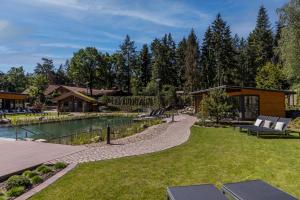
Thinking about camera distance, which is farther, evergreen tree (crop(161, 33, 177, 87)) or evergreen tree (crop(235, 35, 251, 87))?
evergreen tree (crop(161, 33, 177, 87))

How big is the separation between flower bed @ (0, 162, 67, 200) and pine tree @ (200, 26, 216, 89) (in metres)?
47.1

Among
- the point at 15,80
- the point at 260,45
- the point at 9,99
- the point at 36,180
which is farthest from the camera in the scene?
the point at 15,80

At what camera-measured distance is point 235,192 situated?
402 cm

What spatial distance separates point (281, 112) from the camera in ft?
80.4

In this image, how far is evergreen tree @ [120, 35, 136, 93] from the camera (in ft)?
207

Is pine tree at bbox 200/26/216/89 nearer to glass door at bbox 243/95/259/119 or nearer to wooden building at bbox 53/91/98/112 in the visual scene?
wooden building at bbox 53/91/98/112

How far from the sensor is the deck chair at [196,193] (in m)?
3.85

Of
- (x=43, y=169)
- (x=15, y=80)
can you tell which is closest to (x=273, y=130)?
(x=43, y=169)

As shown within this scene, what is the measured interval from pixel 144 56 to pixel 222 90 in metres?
43.9

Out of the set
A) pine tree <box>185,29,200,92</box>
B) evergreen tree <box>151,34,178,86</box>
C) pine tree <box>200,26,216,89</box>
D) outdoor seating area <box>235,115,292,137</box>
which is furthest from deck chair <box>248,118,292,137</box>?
evergreen tree <box>151,34,178,86</box>

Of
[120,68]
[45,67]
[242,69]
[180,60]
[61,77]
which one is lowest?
[242,69]

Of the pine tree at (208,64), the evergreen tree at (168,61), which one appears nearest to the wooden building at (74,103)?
the evergreen tree at (168,61)

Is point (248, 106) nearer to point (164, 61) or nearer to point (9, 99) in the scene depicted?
point (9, 99)

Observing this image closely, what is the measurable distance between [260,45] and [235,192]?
51.0 meters
